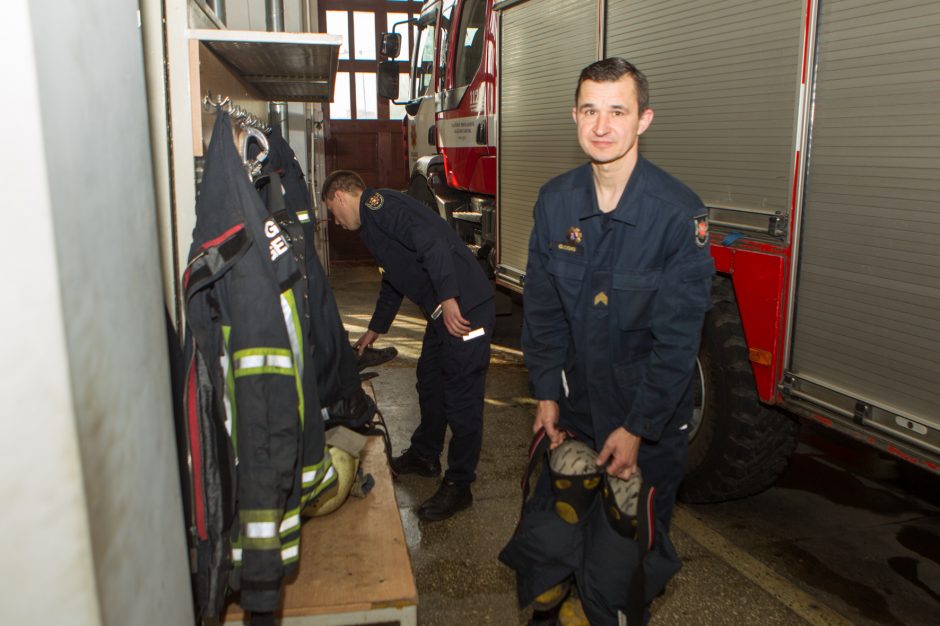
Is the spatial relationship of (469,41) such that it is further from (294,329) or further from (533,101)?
(294,329)

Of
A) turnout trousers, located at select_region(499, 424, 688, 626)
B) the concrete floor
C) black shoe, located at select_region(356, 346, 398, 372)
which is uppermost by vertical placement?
black shoe, located at select_region(356, 346, 398, 372)

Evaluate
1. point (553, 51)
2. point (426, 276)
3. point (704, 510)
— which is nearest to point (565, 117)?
point (553, 51)

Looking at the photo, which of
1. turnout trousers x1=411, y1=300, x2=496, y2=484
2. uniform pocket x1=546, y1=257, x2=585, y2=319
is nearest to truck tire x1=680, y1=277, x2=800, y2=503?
turnout trousers x1=411, y1=300, x2=496, y2=484

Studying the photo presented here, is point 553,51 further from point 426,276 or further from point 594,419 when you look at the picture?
point 594,419

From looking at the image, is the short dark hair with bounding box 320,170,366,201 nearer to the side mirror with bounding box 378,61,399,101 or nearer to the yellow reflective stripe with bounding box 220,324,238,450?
the yellow reflective stripe with bounding box 220,324,238,450

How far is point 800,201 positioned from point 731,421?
1108mm

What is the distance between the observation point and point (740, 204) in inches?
138

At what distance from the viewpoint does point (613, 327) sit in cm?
259

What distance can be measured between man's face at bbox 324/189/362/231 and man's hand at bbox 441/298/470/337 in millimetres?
637

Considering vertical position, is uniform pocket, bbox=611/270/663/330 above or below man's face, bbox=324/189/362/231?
below

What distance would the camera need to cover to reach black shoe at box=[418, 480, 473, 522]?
4004mm

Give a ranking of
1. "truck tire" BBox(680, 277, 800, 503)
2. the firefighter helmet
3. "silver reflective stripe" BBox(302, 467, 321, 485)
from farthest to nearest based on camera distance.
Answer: "truck tire" BBox(680, 277, 800, 503), the firefighter helmet, "silver reflective stripe" BBox(302, 467, 321, 485)

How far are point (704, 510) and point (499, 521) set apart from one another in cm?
109

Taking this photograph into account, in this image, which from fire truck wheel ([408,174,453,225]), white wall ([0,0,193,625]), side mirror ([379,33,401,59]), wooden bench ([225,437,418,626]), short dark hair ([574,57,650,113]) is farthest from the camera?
fire truck wheel ([408,174,453,225])
